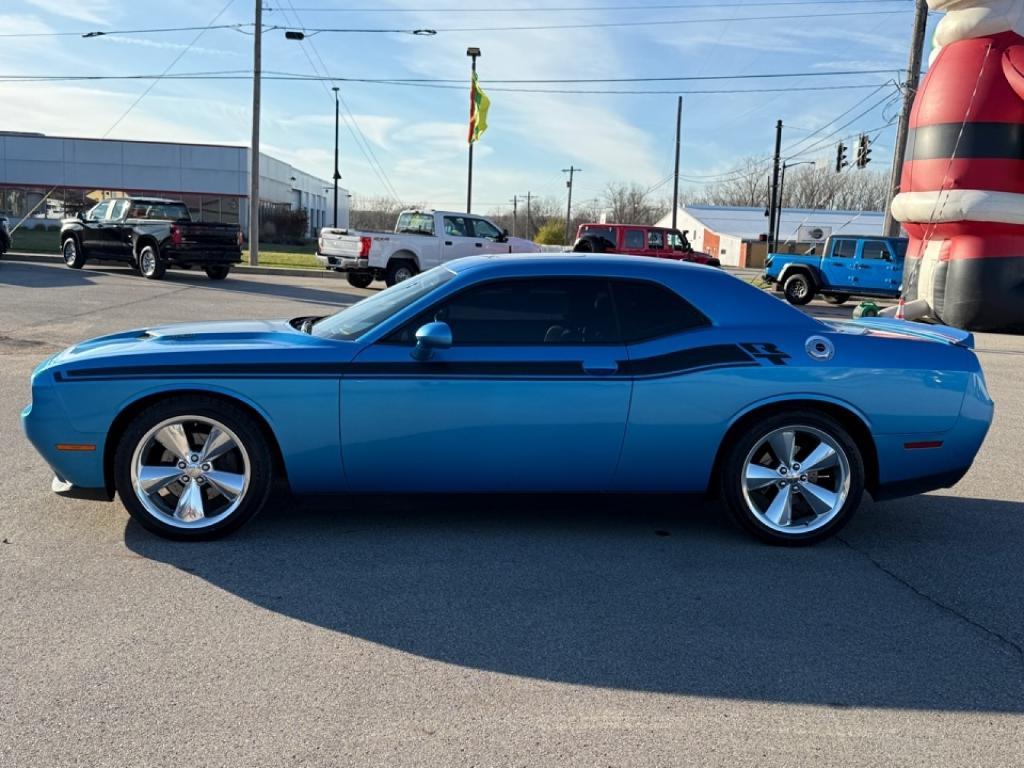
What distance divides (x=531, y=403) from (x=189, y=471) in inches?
68.5

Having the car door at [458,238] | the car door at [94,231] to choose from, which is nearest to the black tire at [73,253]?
the car door at [94,231]

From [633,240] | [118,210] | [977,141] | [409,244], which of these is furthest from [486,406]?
[633,240]

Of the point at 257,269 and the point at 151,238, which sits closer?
the point at 151,238

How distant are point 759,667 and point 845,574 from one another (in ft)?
4.15

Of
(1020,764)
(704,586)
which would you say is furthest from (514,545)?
(1020,764)

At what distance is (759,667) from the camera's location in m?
3.49

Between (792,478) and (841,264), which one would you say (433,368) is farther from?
(841,264)

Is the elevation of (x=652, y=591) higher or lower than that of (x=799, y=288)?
lower

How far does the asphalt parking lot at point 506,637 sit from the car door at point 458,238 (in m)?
17.4

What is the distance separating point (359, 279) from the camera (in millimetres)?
23469

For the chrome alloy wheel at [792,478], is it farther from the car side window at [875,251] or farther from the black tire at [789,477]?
the car side window at [875,251]

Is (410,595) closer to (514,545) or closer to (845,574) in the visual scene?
(514,545)

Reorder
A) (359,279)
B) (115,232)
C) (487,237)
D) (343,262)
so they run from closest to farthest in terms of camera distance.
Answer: (343,262) → (115,232) → (487,237) → (359,279)

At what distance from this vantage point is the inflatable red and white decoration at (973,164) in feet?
53.3
